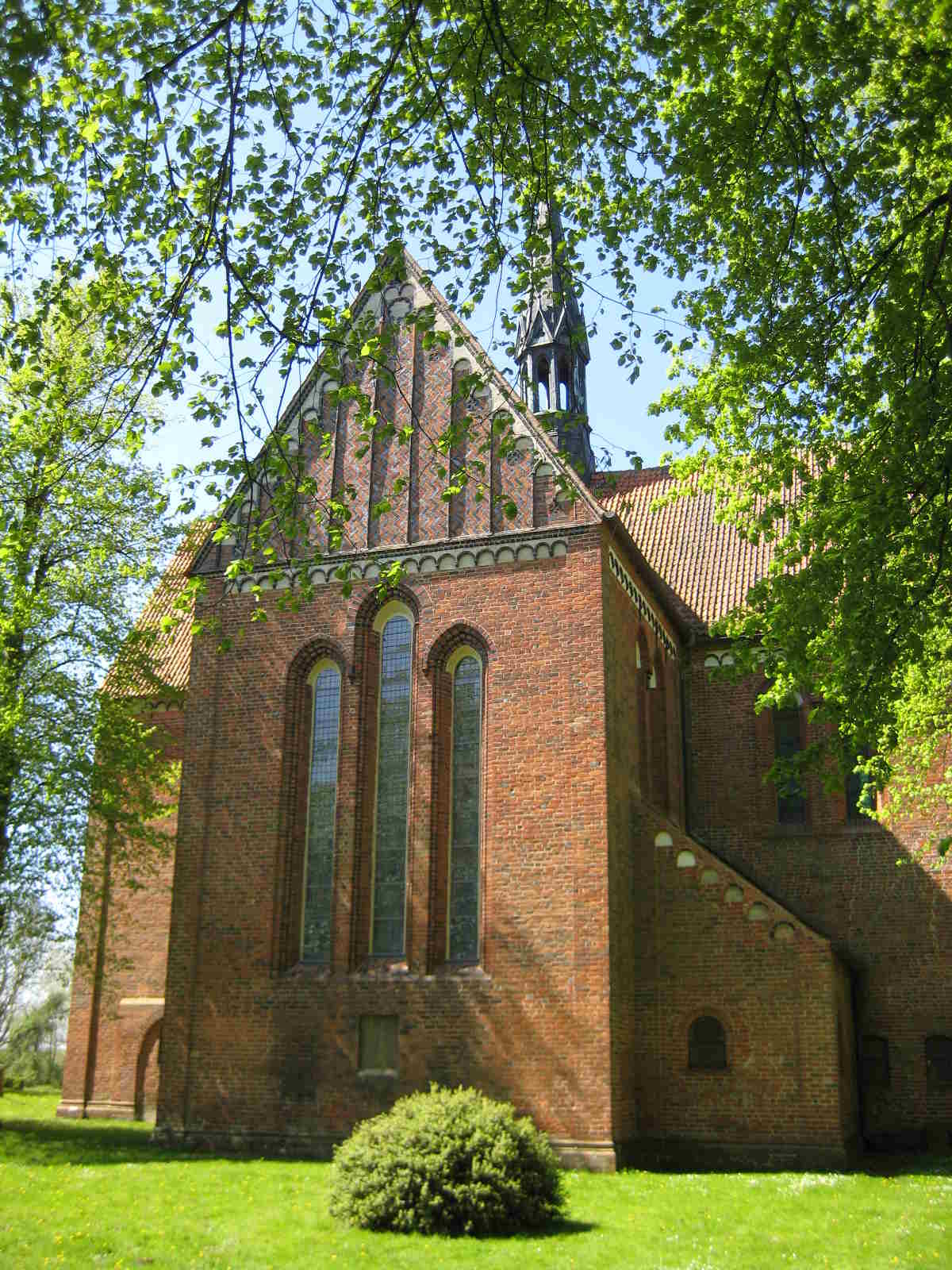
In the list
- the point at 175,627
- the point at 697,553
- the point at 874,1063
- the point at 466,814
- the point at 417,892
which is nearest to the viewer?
the point at 417,892

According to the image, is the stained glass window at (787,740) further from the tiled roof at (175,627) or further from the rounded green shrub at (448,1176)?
the tiled roof at (175,627)

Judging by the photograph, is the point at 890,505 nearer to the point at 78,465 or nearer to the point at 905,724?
the point at 905,724

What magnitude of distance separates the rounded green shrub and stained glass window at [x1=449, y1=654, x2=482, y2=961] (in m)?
4.68

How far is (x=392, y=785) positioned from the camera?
18672 millimetres

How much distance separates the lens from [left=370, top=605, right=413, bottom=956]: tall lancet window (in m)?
18.1

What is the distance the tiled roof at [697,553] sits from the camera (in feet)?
77.2

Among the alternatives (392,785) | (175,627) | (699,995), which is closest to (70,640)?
(175,627)

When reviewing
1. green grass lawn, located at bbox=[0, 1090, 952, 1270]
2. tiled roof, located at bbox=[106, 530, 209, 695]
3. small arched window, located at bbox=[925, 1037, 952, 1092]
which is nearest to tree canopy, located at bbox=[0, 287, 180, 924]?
tiled roof, located at bbox=[106, 530, 209, 695]

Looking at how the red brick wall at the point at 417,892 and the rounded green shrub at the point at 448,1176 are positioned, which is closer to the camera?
the rounded green shrub at the point at 448,1176

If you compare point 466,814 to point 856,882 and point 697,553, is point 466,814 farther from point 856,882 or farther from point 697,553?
point 697,553

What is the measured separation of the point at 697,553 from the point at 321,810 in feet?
33.2

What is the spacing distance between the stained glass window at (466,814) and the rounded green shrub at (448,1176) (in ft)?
15.4

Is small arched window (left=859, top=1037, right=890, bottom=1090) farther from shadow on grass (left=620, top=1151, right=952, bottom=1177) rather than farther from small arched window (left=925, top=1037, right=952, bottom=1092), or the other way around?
shadow on grass (left=620, top=1151, right=952, bottom=1177)

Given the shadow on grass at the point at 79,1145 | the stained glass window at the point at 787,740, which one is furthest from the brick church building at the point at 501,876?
the shadow on grass at the point at 79,1145
